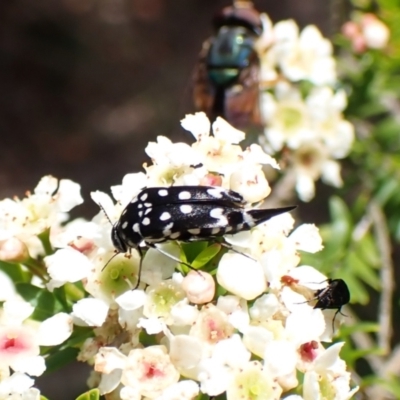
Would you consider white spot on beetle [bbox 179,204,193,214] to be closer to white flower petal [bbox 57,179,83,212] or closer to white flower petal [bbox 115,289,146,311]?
white flower petal [bbox 115,289,146,311]

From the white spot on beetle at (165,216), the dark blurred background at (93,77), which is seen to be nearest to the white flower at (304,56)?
the white spot on beetle at (165,216)

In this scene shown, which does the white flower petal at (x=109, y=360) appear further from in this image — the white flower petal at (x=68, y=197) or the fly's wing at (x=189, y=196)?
the white flower petal at (x=68, y=197)

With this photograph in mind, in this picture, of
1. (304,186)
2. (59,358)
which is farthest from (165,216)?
(304,186)

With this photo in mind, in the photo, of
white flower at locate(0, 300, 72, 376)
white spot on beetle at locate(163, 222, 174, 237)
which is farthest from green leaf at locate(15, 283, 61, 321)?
A: white spot on beetle at locate(163, 222, 174, 237)

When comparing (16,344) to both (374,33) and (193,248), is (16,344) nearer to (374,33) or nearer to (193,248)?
(193,248)

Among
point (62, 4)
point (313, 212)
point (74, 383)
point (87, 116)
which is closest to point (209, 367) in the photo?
point (313, 212)
